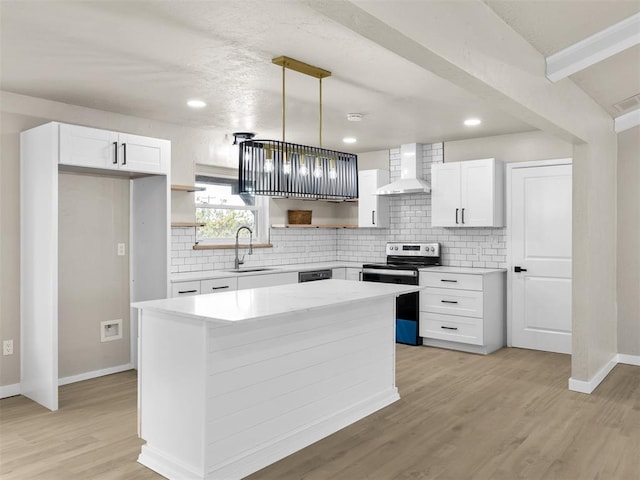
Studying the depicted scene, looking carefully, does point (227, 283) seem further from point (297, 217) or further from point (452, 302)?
point (452, 302)

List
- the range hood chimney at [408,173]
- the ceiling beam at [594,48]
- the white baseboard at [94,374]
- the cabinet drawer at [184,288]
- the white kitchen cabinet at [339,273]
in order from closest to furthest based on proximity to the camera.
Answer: the ceiling beam at [594,48], the white baseboard at [94,374], the cabinet drawer at [184,288], the range hood chimney at [408,173], the white kitchen cabinet at [339,273]

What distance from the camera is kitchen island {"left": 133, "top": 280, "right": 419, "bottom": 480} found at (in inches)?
108

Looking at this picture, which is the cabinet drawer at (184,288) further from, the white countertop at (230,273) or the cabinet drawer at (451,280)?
the cabinet drawer at (451,280)

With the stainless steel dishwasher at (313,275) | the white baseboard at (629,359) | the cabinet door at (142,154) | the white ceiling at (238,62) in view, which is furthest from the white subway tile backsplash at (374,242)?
the white baseboard at (629,359)

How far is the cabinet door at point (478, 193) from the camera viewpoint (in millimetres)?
5707

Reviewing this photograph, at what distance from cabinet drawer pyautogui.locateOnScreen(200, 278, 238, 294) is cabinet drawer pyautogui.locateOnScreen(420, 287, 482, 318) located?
216cm

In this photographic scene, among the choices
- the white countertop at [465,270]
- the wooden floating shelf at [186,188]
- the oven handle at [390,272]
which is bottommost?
the oven handle at [390,272]

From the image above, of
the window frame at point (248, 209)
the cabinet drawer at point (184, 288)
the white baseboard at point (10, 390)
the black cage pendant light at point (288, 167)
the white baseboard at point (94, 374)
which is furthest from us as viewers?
the window frame at point (248, 209)

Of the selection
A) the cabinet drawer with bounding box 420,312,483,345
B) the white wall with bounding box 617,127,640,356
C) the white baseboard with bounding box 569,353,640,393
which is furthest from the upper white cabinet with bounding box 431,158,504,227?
the white baseboard with bounding box 569,353,640,393

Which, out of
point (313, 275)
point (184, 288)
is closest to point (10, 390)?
point (184, 288)

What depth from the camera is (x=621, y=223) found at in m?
5.16

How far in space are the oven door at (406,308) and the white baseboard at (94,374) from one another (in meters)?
3.05

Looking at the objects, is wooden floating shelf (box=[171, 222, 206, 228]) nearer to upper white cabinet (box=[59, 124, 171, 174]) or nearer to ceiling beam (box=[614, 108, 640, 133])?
upper white cabinet (box=[59, 124, 171, 174])

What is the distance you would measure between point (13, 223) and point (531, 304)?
520cm
